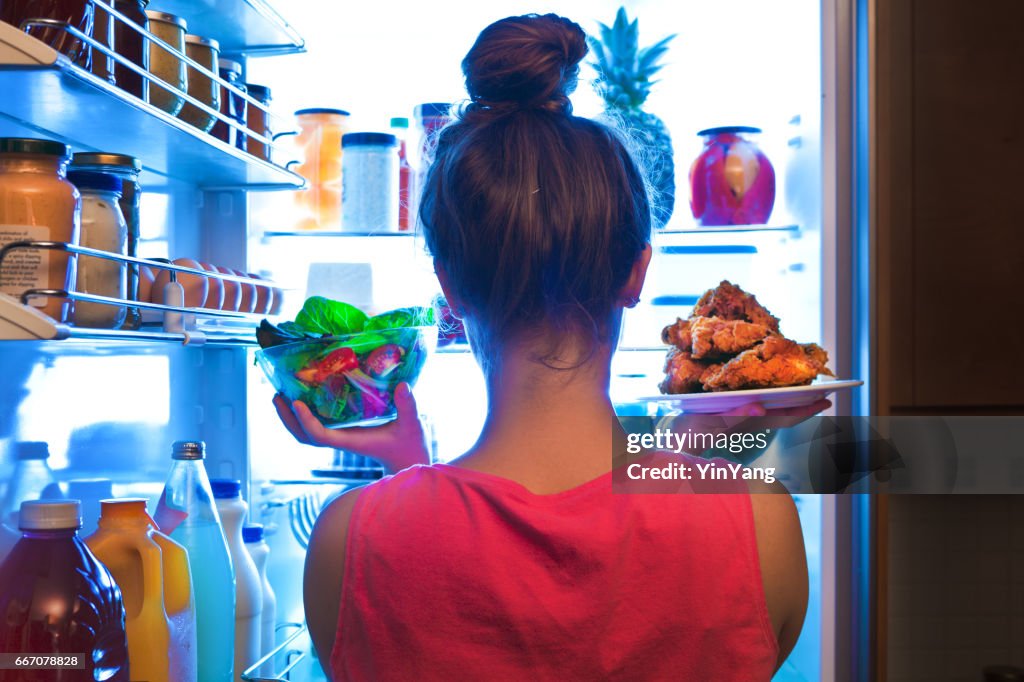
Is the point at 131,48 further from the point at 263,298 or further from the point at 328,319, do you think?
the point at 263,298

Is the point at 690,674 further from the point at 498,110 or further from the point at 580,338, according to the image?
the point at 498,110

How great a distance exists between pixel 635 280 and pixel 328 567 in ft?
A: 1.18

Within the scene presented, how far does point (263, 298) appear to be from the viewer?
1377mm

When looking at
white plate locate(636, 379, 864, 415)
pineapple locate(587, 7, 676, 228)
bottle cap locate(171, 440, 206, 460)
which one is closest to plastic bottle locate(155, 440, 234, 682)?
bottle cap locate(171, 440, 206, 460)

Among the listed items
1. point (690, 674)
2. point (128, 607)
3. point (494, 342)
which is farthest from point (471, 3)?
point (690, 674)

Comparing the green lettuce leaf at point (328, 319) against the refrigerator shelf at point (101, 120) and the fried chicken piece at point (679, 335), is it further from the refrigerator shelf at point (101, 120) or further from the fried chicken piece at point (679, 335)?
the fried chicken piece at point (679, 335)

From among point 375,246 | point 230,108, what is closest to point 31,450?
point 230,108

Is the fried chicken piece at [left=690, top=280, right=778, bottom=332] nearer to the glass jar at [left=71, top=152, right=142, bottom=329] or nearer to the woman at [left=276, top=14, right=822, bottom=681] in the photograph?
the woman at [left=276, top=14, right=822, bottom=681]

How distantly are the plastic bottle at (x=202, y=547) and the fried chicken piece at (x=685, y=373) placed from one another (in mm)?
578

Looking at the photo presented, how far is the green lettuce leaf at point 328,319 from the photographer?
1.07 metres

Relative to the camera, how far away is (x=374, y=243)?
176 cm

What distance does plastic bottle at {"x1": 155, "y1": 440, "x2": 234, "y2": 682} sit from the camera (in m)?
1.14

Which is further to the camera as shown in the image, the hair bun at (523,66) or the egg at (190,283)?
the egg at (190,283)

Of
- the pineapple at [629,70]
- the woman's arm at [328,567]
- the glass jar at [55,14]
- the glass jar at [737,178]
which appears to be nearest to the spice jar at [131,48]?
the glass jar at [55,14]
